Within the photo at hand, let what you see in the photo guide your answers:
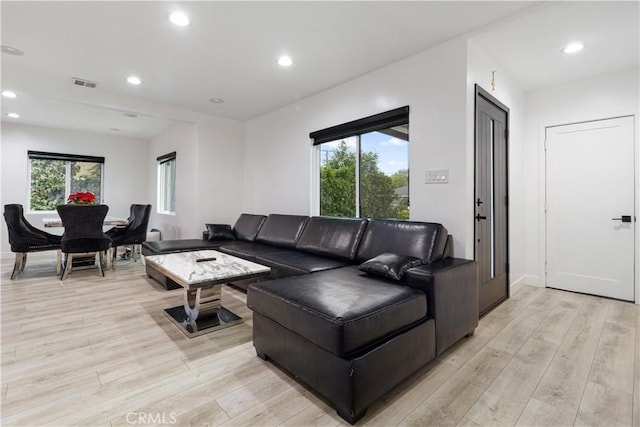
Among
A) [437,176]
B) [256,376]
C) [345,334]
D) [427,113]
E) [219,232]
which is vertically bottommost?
[256,376]

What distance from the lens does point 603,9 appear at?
2316 mm

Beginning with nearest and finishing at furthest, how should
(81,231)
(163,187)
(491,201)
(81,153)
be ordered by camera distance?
(491,201) → (81,231) → (81,153) → (163,187)

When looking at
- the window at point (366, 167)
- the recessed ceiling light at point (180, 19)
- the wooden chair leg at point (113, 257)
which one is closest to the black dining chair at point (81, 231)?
the wooden chair leg at point (113, 257)

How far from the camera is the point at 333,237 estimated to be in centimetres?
342

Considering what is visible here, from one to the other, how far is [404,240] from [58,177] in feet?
25.4

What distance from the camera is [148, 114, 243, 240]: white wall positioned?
522 centimetres

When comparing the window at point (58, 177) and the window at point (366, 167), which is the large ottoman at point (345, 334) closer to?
the window at point (366, 167)

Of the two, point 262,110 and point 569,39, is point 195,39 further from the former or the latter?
point 569,39

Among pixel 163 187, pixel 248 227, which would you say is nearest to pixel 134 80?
pixel 248 227

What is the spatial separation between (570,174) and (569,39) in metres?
1.69

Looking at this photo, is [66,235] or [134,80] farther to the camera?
[66,235]

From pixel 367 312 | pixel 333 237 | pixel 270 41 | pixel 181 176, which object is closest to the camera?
Answer: pixel 367 312

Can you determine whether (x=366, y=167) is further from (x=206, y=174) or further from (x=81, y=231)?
(x=81, y=231)

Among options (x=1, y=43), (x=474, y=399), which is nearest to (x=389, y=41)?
(x=474, y=399)
